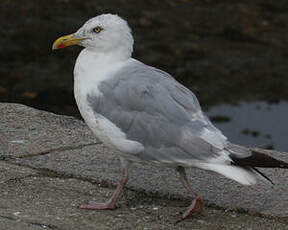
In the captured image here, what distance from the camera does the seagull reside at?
10.6ft

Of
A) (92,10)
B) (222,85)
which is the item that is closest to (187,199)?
(222,85)

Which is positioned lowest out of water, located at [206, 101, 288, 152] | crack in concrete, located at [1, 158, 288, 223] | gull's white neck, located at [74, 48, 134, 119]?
water, located at [206, 101, 288, 152]

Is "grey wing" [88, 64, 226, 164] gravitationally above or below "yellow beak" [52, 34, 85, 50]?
below

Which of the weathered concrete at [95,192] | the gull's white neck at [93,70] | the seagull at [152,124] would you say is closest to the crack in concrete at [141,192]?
the weathered concrete at [95,192]

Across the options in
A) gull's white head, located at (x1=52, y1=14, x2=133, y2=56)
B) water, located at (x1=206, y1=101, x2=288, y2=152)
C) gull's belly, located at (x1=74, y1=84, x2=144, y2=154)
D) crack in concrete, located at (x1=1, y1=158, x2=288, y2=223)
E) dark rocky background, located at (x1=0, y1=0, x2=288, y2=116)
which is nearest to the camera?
gull's belly, located at (x1=74, y1=84, x2=144, y2=154)

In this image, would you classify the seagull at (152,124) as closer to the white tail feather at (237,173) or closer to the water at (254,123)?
the white tail feather at (237,173)

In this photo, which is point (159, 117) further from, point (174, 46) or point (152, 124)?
point (174, 46)

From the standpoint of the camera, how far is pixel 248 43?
857cm

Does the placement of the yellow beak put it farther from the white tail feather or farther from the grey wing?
the white tail feather

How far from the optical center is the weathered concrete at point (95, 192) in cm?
328

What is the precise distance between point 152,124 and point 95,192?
1.82 feet

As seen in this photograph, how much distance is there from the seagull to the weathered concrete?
0.12m

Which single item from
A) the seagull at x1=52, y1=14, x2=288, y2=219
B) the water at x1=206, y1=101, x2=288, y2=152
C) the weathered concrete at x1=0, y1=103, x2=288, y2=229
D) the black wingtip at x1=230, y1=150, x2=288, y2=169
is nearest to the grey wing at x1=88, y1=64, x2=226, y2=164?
the seagull at x1=52, y1=14, x2=288, y2=219

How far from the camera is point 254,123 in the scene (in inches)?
279
